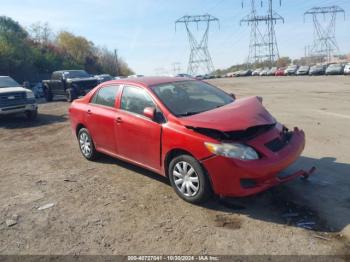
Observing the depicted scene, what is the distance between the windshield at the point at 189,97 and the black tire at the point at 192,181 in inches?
28.1

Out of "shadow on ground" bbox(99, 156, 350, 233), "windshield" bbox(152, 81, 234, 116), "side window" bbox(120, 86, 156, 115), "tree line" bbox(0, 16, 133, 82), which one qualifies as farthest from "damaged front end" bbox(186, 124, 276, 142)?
"tree line" bbox(0, 16, 133, 82)

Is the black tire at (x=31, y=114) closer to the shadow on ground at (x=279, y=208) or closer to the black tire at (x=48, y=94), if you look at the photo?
the black tire at (x=48, y=94)

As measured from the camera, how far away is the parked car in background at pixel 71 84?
1900 cm

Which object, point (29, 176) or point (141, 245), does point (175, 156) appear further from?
point (29, 176)

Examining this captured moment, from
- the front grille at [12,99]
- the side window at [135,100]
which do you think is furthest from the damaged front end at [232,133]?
the front grille at [12,99]

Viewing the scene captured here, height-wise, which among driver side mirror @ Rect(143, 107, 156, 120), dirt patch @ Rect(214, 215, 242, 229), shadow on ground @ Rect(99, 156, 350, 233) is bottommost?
dirt patch @ Rect(214, 215, 242, 229)

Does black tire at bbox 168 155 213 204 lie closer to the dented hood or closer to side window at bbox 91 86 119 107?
the dented hood

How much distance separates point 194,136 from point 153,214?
3.74ft

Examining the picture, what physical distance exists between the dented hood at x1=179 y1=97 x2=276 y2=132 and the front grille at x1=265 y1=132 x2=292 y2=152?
25 cm

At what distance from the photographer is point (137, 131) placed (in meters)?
5.12

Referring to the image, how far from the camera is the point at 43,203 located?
495 cm

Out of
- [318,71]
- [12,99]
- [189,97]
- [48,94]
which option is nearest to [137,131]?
[189,97]

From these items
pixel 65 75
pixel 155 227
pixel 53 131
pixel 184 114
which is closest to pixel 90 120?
pixel 184 114

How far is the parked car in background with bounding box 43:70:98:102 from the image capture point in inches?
748
